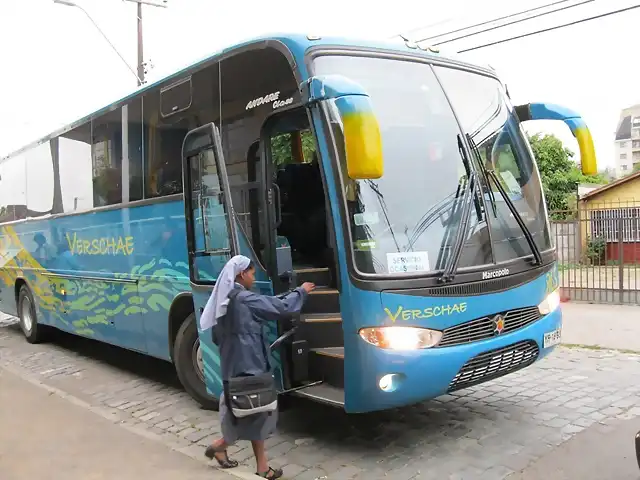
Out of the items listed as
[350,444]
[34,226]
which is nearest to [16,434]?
[350,444]

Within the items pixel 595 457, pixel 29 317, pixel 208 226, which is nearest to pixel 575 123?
pixel 595 457

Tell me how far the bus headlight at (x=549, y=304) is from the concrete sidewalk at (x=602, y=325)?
3.64 meters

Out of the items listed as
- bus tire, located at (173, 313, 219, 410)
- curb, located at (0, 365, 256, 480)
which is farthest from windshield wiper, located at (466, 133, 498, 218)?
bus tire, located at (173, 313, 219, 410)

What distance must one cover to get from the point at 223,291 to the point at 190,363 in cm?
243

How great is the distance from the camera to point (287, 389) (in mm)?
5035

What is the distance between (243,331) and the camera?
14.5 ft

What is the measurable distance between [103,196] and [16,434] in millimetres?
3226

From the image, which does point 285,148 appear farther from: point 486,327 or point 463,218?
point 486,327

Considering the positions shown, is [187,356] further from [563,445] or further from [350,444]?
[563,445]

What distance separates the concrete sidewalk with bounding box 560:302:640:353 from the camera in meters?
9.05

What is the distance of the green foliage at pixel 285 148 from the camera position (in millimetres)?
5840

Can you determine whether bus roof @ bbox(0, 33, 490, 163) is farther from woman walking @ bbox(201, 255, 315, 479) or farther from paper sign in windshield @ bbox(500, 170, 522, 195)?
woman walking @ bbox(201, 255, 315, 479)

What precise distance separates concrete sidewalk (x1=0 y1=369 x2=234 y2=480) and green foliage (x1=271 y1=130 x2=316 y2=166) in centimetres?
267

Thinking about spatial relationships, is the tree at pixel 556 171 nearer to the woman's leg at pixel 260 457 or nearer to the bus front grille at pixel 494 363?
the bus front grille at pixel 494 363
